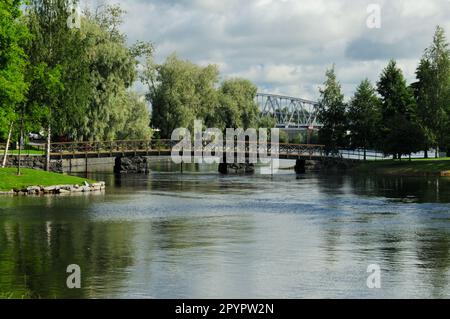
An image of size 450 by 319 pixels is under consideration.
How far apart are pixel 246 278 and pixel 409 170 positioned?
7364 cm

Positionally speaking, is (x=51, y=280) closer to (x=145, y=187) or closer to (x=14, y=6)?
(x=14, y=6)

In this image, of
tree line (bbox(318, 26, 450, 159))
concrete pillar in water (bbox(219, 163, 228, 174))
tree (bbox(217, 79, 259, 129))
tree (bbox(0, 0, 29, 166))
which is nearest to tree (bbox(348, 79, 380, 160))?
tree line (bbox(318, 26, 450, 159))

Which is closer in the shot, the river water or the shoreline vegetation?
the river water

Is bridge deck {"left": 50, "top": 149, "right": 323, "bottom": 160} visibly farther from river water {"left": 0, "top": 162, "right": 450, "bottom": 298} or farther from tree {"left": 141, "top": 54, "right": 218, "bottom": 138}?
river water {"left": 0, "top": 162, "right": 450, "bottom": 298}

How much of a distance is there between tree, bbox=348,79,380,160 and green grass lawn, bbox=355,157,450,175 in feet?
15.1

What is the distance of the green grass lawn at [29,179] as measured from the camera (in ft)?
196

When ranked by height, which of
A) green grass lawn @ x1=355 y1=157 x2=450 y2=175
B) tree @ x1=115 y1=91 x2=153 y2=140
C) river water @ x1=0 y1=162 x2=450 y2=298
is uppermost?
tree @ x1=115 y1=91 x2=153 y2=140

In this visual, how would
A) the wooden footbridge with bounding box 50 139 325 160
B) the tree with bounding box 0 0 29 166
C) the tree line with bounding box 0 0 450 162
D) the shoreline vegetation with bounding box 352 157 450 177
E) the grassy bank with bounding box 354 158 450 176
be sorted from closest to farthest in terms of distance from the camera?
the tree with bounding box 0 0 29 166, the tree line with bounding box 0 0 450 162, the shoreline vegetation with bounding box 352 157 450 177, the grassy bank with bounding box 354 158 450 176, the wooden footbridge with bounding box 50 139 325 160

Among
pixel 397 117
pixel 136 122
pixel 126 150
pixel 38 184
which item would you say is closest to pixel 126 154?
pixel 126 150

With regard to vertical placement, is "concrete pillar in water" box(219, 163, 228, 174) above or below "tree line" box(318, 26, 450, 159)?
below

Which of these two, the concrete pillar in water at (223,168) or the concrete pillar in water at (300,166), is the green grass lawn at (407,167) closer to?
the concrete pillar in water at (300,166)

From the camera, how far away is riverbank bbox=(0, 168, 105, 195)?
194 feet

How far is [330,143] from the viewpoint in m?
113

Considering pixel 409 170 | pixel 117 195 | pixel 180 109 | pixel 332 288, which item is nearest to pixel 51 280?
pixel 332 288
